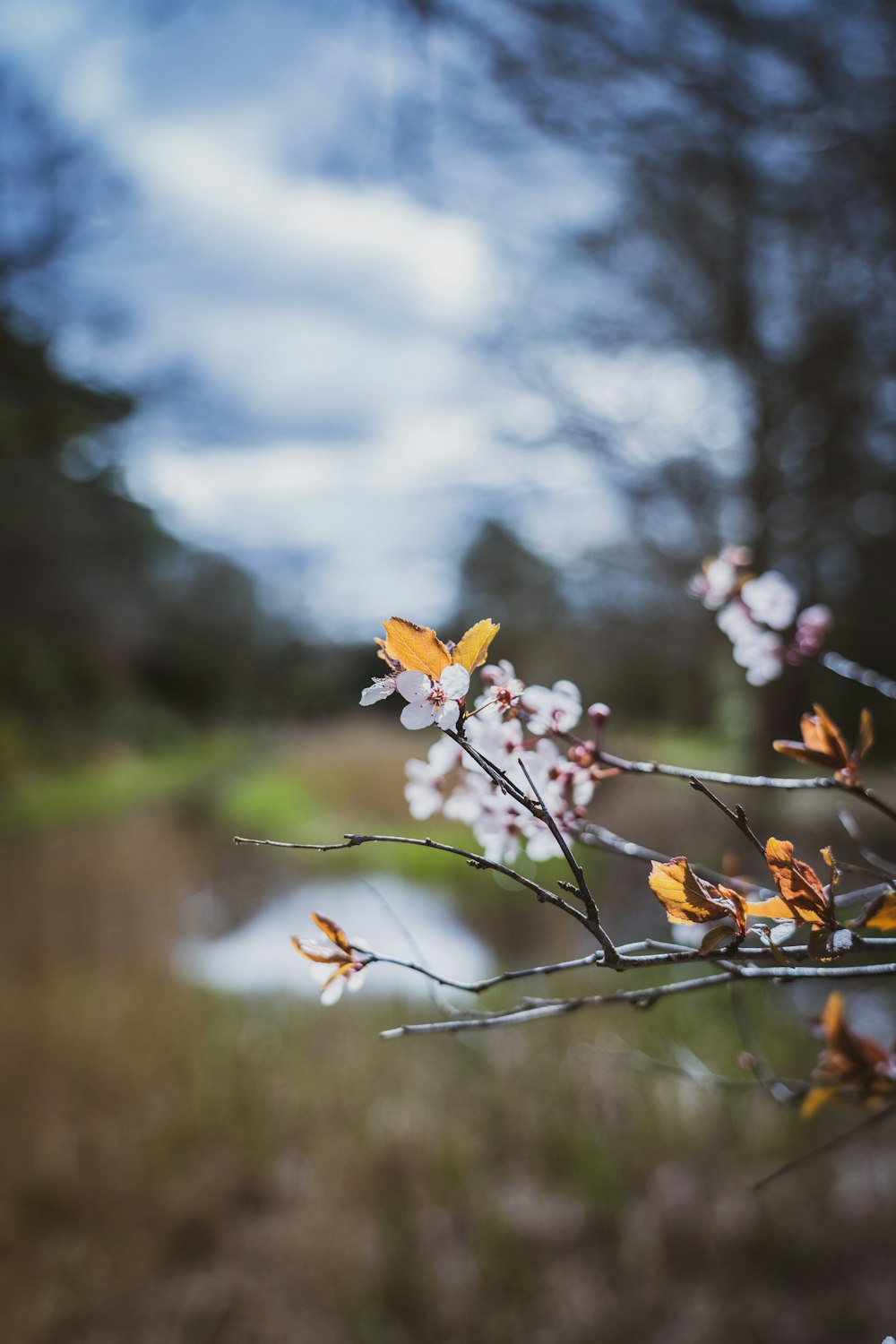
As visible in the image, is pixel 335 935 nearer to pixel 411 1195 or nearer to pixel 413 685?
pixel 413 685

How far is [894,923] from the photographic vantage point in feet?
1.05

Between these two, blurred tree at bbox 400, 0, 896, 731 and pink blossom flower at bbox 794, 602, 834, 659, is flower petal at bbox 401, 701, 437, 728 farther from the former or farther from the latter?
blurred tree at bbox 400, 0, 896, 731

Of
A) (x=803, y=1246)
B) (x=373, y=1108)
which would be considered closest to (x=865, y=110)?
(x=803, y=1246)

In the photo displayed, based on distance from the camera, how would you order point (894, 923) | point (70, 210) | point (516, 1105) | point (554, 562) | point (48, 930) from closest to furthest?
point (894, 923), point (516, 1105), point (70, 210), point (48, 930), point (554, 562)

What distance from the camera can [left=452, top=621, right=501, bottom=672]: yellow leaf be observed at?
0.30 metres

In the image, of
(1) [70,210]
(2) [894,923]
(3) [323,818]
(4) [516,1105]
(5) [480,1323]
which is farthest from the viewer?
Result: (3) [323,818]

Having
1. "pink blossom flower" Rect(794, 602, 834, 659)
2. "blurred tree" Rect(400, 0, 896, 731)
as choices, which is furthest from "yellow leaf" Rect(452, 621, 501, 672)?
"blurred tree" Rect(400, 0, 896, 731)

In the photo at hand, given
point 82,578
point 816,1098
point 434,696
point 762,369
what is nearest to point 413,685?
point 434,696

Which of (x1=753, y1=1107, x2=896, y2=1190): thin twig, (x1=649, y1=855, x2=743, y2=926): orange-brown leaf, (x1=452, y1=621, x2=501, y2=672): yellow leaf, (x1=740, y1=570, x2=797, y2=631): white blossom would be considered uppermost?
(x1=740, y1=570, x2=797, y2=631): white blossom

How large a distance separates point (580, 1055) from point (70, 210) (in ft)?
10.3

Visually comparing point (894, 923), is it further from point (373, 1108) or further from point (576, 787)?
point (373, 1108)

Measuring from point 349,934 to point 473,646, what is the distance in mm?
2287

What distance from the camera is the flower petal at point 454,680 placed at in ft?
0.96

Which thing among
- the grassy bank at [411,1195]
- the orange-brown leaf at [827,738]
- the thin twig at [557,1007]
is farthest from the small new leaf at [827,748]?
the grassy bank at [411,1195]
